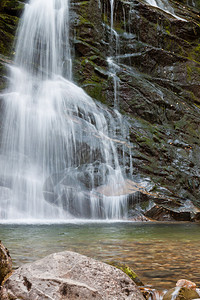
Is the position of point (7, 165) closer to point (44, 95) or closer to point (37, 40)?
point (44, 95)

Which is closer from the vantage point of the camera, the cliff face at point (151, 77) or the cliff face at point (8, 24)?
the cliff face at point (151, 77)

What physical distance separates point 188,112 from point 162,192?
843 centimetres

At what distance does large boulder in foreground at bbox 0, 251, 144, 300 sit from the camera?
92.8 inches

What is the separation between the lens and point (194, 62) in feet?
76.8

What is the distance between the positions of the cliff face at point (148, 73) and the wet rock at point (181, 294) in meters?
11.0

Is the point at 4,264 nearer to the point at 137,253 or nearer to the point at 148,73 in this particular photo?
the point at 137,253

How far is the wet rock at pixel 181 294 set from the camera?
261cm

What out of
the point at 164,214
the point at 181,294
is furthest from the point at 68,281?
the point at 164,214

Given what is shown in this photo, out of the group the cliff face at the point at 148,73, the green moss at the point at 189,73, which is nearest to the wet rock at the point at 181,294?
the cliff face at the point at 148,73

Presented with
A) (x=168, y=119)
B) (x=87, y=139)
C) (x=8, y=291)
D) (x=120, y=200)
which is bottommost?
(x=120, y=200)

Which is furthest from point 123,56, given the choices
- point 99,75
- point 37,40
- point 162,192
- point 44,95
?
point 162,192

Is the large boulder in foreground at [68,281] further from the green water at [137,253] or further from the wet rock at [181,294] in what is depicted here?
the green water at [137,253]

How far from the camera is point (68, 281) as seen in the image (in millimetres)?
2447

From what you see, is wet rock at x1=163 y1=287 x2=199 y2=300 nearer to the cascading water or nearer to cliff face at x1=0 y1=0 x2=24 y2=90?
the cascading water
